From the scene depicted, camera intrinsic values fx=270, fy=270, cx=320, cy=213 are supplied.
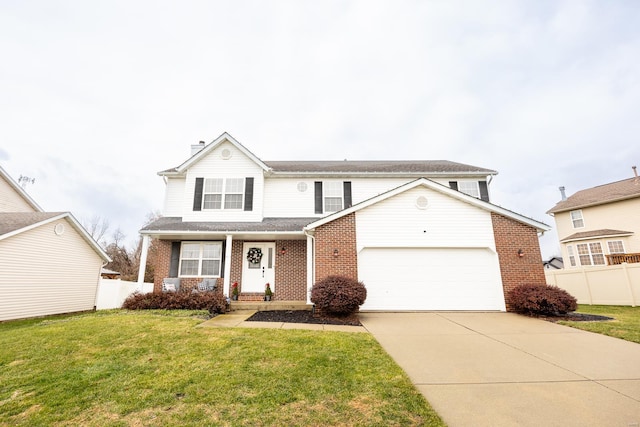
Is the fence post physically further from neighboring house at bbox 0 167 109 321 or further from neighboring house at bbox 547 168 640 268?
neighboring house at bbox 0 167 109 321

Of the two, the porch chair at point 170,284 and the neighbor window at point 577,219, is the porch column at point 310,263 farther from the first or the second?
the neighbor window at point 577,219

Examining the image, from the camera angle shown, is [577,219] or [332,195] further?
[577,219]

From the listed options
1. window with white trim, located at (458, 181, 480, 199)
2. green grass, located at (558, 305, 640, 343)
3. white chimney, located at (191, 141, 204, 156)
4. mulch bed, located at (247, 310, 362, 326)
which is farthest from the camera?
white chimney, located at (191, 141, 204, 156)

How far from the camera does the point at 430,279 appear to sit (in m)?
9.52

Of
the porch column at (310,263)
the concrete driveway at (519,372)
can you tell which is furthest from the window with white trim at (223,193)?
the concrete driveway at (519,372)

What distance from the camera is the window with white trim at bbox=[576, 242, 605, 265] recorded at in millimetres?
18688

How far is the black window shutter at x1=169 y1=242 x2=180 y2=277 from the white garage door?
26.6 feet

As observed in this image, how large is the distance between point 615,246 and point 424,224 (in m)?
18.1

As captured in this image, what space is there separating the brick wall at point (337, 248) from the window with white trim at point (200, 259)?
5163 mm

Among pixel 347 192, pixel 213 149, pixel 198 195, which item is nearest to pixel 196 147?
pixel 213 149

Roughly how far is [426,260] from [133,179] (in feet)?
157

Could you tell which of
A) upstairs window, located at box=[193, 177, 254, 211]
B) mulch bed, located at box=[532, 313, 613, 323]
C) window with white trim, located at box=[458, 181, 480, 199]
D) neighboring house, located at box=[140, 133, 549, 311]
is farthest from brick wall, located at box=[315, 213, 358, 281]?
window with white trim, located at box=[458, 181, 480, 199]

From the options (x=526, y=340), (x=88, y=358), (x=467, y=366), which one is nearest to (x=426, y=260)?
(x=526, y=340)

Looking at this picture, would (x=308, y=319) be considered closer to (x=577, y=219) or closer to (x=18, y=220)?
(x=18, y=220)
